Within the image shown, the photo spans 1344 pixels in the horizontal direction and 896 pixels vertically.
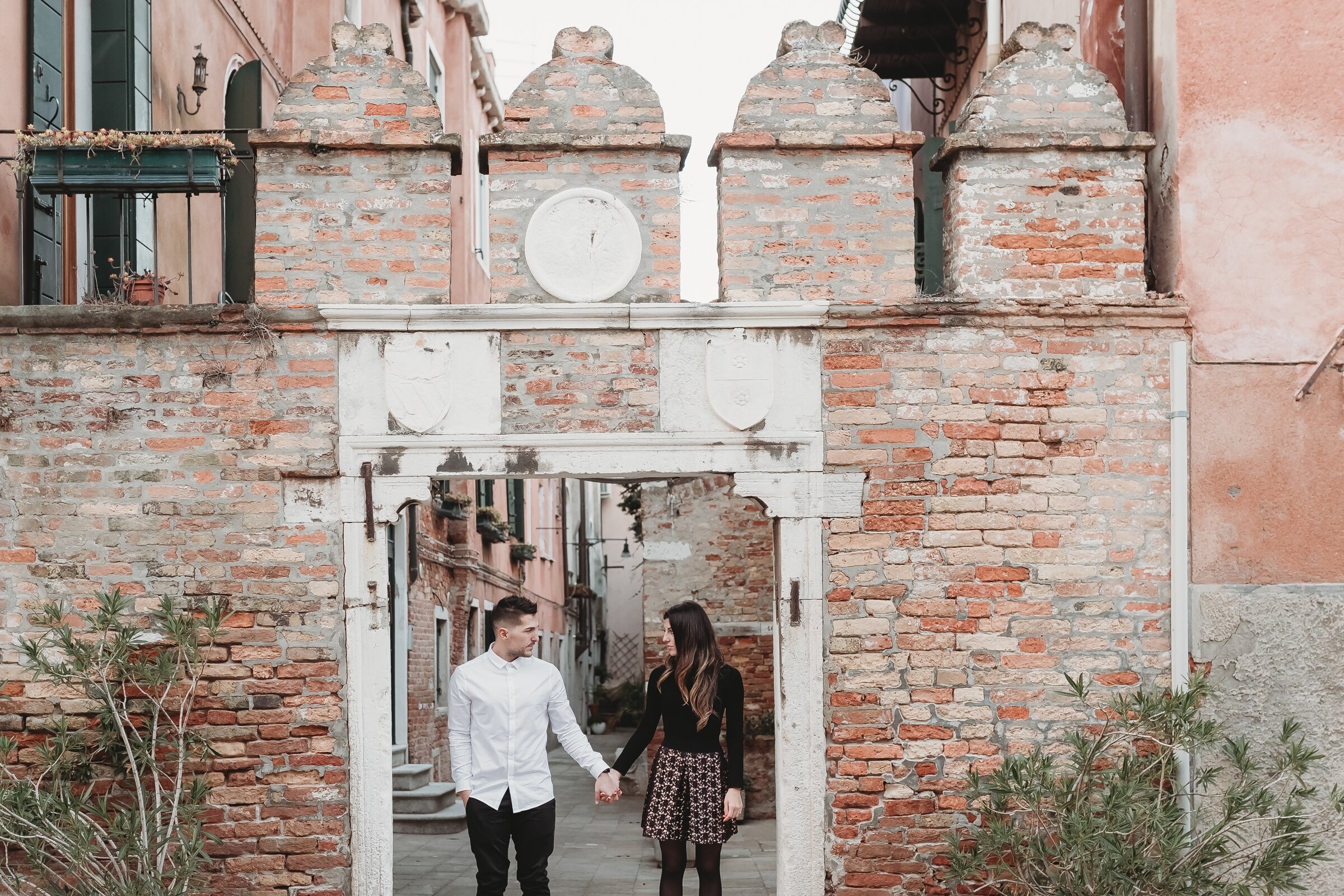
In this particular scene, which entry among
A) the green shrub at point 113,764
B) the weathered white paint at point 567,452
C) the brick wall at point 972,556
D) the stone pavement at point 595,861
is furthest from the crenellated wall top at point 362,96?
the stone pavement at point 595,861

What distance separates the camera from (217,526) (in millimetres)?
6562

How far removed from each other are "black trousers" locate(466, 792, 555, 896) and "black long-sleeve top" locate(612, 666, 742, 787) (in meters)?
0.43

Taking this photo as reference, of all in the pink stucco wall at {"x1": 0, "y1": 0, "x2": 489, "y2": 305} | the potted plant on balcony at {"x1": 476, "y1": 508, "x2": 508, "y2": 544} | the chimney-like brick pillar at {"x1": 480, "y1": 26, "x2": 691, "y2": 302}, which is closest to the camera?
the chimney-like brick pillar at {"x1": 480, "y1": 26, "x2": 691, "y2": 302}

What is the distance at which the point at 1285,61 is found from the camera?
6.75 meters

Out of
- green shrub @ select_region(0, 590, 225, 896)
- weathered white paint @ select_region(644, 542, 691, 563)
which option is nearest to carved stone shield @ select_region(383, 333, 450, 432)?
green shrub @ select_region(0, 590, 225, 896)

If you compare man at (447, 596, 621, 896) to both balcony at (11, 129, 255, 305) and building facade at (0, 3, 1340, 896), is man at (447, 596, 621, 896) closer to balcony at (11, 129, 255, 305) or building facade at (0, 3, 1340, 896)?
building facade at (0, 3, 1340, 896)

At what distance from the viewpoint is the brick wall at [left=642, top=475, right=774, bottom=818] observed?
1323 centimetres

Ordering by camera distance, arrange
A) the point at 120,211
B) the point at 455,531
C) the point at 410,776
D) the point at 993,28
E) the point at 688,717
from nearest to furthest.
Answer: the point at 688,717 → the point at 120,211 → the point at 993,28 → the point at 410,776 → the point at 455,531

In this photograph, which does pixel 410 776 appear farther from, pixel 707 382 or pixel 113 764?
pixel 707 382

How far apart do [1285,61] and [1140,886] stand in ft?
13.0

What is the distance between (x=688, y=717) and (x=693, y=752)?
15 centimetres

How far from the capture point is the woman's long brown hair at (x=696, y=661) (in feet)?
19.5

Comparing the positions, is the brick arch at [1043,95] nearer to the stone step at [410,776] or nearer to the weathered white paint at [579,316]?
the weathered white paint at [579,316]

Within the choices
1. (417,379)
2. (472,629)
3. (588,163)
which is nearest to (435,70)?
(472,629)
